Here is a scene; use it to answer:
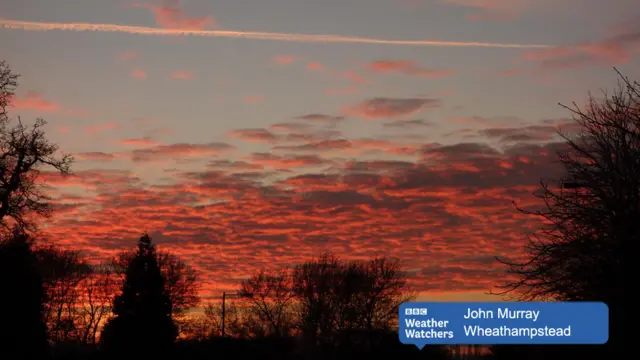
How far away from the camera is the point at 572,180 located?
37.7m

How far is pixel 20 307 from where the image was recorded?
43625 mm

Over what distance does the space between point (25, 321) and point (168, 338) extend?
19.7 m

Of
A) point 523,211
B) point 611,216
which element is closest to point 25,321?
point 523,211

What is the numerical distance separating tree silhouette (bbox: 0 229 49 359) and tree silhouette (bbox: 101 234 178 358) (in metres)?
16.7

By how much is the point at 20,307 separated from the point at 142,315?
1968 centimetres

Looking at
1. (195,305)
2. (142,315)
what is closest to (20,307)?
(142,315)

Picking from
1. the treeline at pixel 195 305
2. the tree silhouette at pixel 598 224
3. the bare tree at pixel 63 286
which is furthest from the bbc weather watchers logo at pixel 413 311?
the bare tree at pixel 63 286

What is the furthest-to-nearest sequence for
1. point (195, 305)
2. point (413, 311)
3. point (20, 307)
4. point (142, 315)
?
point (195, 305)
point (142, 315)
point (20, 307)
point (413, 311)

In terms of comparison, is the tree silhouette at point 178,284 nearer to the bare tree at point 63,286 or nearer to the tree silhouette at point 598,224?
the bare tree at point 63,286

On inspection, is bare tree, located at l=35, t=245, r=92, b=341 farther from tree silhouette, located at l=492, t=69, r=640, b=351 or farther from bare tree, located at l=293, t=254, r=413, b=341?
tree silhouette, located at l=492, t=69, r=640, b=351

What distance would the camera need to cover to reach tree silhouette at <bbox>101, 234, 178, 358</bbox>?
202ft

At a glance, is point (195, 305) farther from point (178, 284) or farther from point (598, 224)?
point (598, 224)

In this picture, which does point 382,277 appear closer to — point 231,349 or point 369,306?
point 369,306

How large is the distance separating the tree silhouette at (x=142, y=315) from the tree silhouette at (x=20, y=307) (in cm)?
1668
